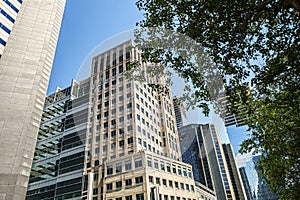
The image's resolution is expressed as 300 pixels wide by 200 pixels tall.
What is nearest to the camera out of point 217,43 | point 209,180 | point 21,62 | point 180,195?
point 217,43

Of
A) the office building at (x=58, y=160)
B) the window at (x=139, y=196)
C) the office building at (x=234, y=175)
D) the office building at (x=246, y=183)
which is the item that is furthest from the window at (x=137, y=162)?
the office building at (x=246, y=183)

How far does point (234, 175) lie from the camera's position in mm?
104562

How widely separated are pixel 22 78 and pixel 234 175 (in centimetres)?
10799

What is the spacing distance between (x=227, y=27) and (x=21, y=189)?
22.3m

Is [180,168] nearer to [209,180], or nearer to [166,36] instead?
[166,36]

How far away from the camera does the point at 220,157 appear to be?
97812 mm

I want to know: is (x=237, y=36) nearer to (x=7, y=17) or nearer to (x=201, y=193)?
(x=7, y=17)

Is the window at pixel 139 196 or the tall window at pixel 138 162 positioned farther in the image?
the window at pixel 139 196

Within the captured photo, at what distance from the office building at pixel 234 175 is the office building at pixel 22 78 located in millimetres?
104087

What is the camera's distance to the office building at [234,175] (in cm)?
10050

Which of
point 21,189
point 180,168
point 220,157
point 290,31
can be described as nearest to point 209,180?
point 220,157

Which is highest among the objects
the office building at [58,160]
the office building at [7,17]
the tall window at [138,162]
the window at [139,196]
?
the office building at [7,17]

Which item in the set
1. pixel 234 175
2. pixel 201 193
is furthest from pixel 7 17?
pixel 234 175

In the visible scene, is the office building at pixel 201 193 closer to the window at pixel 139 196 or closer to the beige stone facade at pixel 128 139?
the beige stone facade at pixel 128 139
